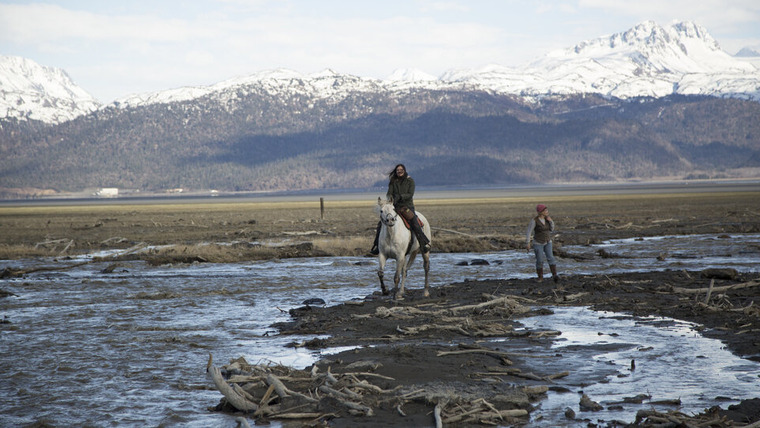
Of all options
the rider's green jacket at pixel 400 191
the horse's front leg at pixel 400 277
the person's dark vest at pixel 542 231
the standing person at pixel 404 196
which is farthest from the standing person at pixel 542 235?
the rider's green jacket at pixel 400 191

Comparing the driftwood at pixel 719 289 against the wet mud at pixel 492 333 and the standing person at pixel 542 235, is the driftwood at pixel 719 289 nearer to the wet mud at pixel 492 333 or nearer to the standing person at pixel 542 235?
the wet mud at pixel 492 333

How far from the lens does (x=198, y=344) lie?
525 inches

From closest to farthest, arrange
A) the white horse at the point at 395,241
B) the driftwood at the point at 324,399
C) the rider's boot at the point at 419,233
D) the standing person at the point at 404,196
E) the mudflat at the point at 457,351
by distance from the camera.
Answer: the driftwood at the point at 324,399 → the mudflat at the point at 457,351 → the white horse at the point at 395,241 → the standing person at the point at 404,196 → the rider's boot at the point at 419,233

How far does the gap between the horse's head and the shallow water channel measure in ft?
9.41

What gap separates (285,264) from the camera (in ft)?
94.2

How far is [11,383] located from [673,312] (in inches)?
453

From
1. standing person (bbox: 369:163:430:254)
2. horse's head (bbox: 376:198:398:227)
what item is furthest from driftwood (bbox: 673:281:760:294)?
horse's head (bbox: 376:198:398:227)

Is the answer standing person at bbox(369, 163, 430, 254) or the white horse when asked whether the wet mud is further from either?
standing person at bbox(369, 163, 430, 254)

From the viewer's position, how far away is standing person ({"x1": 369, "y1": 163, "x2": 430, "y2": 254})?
55.4 feet

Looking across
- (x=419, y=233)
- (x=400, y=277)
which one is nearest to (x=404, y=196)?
(x=419, y=233)

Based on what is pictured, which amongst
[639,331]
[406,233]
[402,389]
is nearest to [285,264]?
[406,233]

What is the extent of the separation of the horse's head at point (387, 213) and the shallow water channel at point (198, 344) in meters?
2.87

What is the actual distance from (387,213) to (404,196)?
67 cm

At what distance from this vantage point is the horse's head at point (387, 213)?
1658 centimetres
